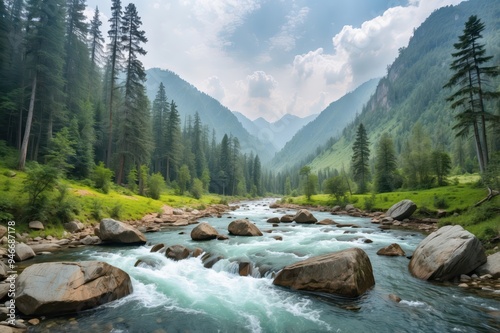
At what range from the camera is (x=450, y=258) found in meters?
12.6

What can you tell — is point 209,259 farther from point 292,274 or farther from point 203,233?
point 292,274

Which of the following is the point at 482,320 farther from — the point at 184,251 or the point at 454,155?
the point at 454,155

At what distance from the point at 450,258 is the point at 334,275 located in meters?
6.64

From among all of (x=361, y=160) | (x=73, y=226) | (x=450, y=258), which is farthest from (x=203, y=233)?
(x=361, y=160)

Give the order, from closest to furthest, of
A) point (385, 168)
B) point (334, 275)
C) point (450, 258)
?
point (334, 275)
point (450, 258)
point (385, 168)

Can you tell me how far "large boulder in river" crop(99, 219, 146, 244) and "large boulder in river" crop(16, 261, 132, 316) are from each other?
32.1ft

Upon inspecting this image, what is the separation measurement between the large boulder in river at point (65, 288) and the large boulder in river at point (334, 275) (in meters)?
7.87

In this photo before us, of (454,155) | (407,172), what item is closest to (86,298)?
(407,172)

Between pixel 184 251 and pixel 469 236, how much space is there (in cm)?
1684

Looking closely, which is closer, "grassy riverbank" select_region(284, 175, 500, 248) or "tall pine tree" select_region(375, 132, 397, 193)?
"grassy riverbank" select_region(284, 175, 500, 248)

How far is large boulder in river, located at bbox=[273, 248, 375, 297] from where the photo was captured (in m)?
10.9

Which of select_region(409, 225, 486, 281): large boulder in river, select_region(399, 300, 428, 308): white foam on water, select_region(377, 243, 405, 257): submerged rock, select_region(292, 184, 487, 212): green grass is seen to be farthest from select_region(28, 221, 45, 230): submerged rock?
select_region(292, 184, 487, 212): green grass

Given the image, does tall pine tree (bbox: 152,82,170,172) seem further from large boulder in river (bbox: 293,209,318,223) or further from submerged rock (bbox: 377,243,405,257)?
submerged rock (bbox: 377,243,405,257)

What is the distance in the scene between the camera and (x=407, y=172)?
5778cm
